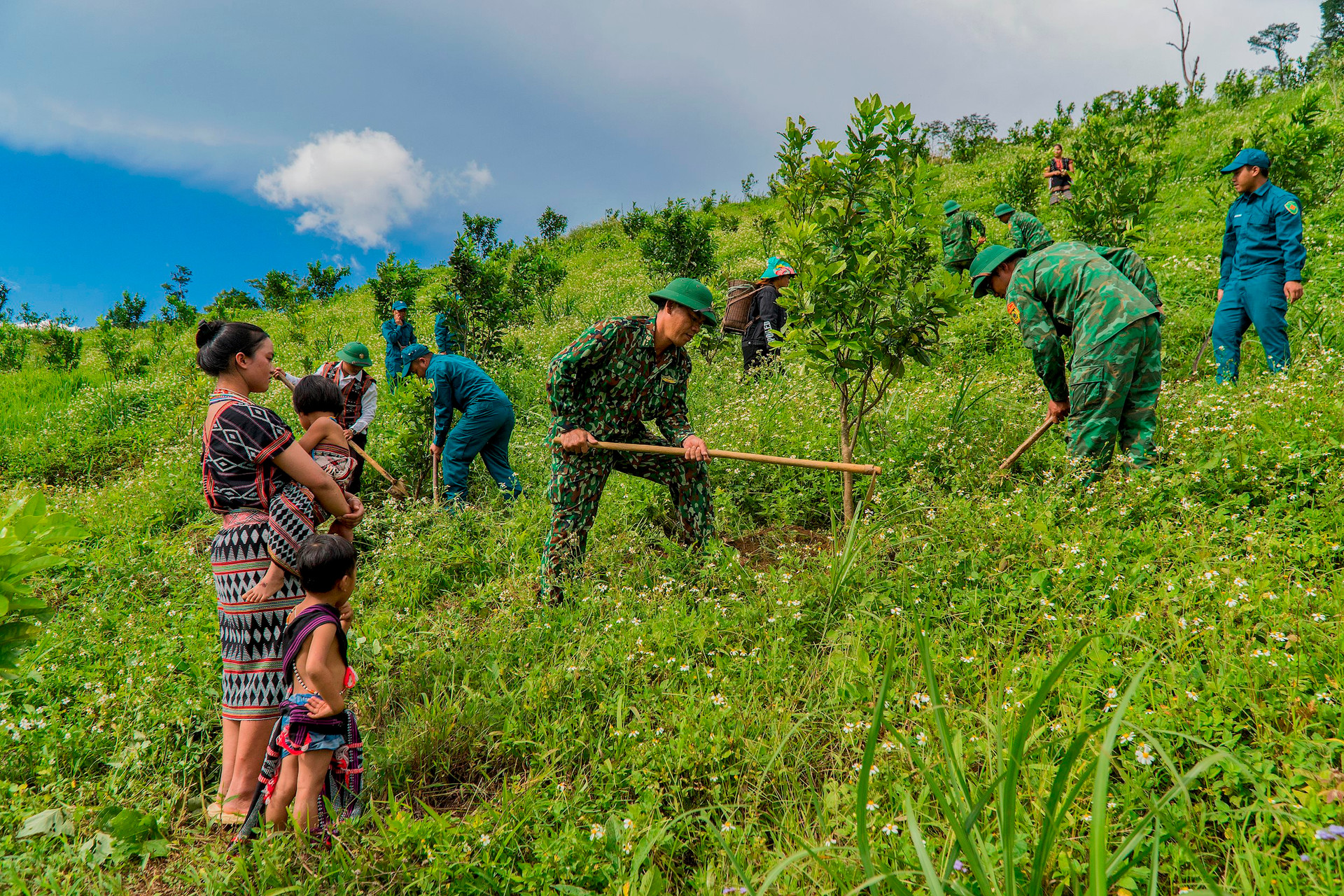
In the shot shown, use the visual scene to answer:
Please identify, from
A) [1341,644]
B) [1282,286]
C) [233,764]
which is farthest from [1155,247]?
[233,764]

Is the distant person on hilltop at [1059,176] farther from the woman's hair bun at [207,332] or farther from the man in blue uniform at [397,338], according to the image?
the woman's hair bun at [207,332]

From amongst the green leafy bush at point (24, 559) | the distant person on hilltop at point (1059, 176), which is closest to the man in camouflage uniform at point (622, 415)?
the green leafy bush at point (24, 559)

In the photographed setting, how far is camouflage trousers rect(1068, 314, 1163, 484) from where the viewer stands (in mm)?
3936

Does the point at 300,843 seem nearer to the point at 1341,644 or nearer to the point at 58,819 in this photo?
the point at 58,819

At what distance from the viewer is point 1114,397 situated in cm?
396

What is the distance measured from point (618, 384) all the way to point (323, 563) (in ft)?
6.42

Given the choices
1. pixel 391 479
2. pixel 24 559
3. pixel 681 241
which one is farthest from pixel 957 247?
pixel 681 241

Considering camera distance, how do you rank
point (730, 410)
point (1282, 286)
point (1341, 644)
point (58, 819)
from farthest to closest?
point (730, 410)
point (1282, 286)
point (58, 819)
point (1341, 644)

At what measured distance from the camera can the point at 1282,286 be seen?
18.3 feet

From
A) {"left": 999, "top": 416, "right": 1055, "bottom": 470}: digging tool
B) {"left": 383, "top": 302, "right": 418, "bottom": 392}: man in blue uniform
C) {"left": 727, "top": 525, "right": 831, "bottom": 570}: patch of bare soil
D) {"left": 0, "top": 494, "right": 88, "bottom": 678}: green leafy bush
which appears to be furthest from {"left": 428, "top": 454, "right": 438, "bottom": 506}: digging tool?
{"left": 999, "top": 416, "right": 1055, "bottom": 470}: digging tool

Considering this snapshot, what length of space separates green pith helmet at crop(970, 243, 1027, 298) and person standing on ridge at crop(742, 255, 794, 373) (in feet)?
14.0

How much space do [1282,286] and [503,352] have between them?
978 centimetres

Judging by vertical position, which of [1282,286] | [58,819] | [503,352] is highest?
[503,352]

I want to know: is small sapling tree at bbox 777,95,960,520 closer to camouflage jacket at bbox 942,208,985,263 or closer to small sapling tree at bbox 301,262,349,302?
camouflage jacket at bbox 942,208,985,263
